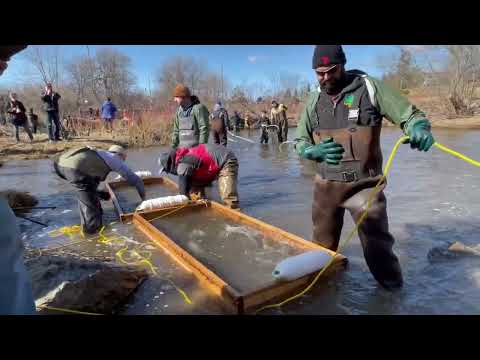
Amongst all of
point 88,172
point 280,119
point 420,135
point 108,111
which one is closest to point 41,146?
point 108,111

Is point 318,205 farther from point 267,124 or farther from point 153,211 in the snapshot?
point 267,124

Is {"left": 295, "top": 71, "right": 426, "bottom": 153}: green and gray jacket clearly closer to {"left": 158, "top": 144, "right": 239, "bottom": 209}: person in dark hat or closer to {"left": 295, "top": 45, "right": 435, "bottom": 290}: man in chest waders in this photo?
{"left": 295, "top": 45, "right": 435, "bottom": 290}: man in chest waders

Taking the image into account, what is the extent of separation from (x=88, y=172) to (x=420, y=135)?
4.14m

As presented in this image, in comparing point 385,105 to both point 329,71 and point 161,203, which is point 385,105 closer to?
point 329,71

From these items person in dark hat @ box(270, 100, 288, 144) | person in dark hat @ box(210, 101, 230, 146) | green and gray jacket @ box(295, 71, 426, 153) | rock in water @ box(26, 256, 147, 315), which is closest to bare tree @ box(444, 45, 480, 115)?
person in dark hat @ box(270, 100, 288, 144)

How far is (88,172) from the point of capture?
4.81 meters

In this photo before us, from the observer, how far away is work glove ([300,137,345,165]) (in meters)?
2.84

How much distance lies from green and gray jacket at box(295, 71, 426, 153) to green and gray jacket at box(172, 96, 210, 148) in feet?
11.5

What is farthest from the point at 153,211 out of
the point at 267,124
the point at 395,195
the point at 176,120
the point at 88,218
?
the point at 267,124

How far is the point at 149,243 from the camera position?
4.42 metres

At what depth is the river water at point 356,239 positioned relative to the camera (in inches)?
114

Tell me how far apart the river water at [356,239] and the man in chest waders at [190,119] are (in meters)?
1.44

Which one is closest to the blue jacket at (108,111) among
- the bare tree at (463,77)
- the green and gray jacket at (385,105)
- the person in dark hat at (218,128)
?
the person in dark hat at (218,128)

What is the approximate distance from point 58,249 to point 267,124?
46.0ft
